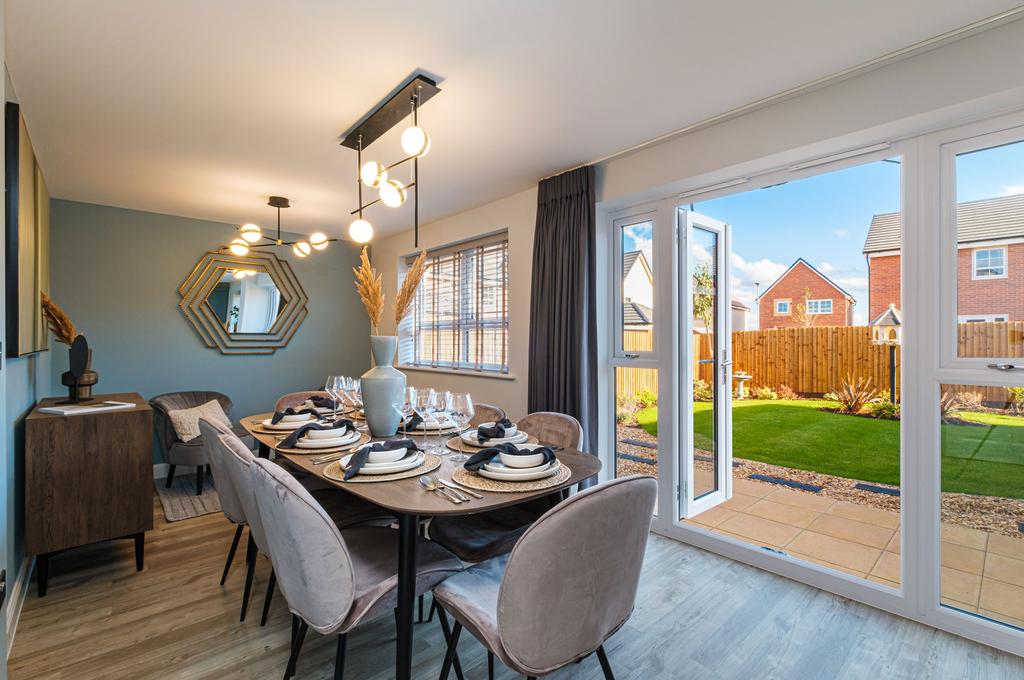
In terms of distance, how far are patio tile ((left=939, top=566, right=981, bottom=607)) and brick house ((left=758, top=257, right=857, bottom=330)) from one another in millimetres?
1224

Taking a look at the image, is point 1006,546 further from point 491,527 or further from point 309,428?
point 309,428

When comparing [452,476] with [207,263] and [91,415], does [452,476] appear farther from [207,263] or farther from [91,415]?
[207,263]

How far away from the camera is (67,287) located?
406cm

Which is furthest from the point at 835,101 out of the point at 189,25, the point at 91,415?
the point at 91,415

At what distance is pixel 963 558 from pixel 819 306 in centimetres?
135

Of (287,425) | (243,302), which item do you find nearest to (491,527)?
(287,425)

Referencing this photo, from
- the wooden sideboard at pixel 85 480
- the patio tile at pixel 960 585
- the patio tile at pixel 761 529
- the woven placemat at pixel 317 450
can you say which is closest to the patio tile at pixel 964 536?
the patio tile at pixel 960 585

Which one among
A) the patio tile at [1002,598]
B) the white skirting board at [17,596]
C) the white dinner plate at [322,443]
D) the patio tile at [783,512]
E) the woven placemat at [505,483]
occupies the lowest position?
the white skirting board at [17,596]

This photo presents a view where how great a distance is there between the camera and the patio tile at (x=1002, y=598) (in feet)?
6.50

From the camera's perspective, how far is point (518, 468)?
1.67m

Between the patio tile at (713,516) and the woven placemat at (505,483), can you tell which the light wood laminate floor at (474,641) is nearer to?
the patio tile at (713,516)

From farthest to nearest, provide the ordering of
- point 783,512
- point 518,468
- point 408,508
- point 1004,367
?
point 783,512 → point 1004,367 → point 518,468 → point 408,508

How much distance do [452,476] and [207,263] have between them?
4328mm

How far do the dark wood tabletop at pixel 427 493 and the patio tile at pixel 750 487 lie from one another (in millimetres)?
2013
